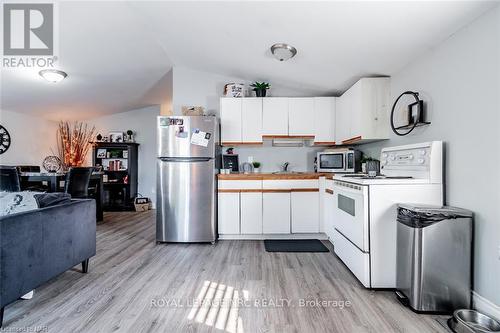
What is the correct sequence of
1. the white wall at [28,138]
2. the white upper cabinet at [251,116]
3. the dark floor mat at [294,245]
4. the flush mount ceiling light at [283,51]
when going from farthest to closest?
1. the white wall at [28,138]
2. the white upper cabinet at [251,116]
3. the dark floor mat at [294,245]
4. the flush mount ceiling light at [283,51]

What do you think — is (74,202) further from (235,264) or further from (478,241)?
(478,241)

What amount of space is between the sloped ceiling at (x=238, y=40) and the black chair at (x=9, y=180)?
128 cm

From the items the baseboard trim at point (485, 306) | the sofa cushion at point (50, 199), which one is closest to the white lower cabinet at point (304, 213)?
the baseboard trim at point (485, 306)

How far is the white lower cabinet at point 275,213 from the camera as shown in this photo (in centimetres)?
318

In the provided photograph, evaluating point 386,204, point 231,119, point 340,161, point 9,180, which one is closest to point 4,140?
point 9,180

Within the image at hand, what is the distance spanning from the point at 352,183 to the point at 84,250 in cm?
255

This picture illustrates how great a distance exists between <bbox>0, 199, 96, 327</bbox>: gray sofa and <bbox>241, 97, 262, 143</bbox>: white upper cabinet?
2.09 metres

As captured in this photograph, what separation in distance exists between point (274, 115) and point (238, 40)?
116cm

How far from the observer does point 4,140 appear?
4.20 metres

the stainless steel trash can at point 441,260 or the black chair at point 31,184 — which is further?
the black chair at point 31,184

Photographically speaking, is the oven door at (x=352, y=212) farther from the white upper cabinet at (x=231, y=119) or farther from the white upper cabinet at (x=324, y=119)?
the white upper cabinet at (x=231, y=119)

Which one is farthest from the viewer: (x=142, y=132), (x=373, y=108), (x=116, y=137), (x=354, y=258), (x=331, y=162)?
(x=142, y=132)

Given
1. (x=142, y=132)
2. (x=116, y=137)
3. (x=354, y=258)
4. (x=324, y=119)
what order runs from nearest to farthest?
(x=354, y=258), (x=324, y=119), (x=116, y=137), (x=142, y=132)

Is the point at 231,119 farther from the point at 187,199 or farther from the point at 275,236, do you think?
the point at 275,236
